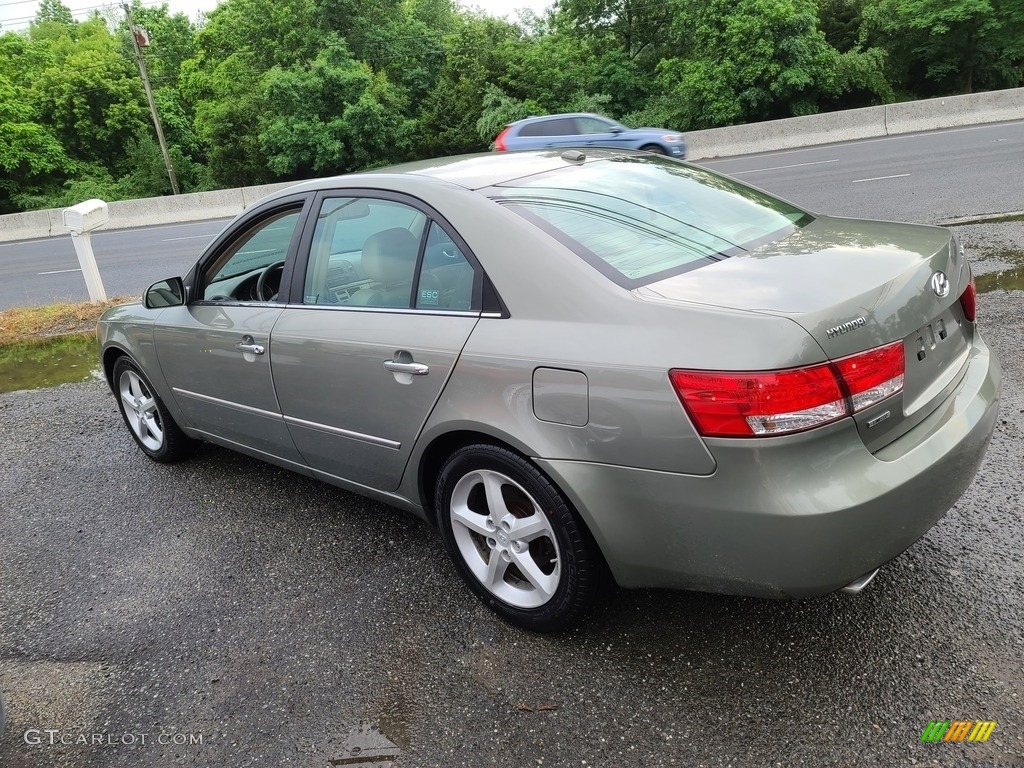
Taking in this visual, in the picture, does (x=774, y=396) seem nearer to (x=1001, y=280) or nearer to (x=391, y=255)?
(x=391, y=255)

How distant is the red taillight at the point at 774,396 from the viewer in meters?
1.94

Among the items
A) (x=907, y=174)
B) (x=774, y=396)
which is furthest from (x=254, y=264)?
(x=907, y=174)

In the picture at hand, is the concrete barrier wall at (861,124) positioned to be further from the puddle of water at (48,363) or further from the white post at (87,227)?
the puddle of water at (48,363)

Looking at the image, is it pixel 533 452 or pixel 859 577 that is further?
pixel 533 452

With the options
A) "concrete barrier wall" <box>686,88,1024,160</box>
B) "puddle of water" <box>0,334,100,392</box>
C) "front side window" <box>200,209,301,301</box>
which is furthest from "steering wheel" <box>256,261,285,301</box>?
"concrete barrier wall" <box>686,88,1024,160</box>

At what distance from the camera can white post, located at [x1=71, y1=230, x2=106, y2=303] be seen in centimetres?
884

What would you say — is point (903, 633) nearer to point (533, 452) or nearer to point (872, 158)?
point (533, 452)

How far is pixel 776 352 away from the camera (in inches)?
76.4

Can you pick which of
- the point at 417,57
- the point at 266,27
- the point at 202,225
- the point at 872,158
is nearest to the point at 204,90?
the point at 266,27

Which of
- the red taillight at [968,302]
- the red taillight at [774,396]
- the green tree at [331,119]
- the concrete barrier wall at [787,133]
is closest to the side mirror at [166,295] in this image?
the red taillight at [774,396]

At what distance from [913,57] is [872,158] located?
2101 cm

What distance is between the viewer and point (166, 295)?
154 inches

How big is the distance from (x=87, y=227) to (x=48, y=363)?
2240 millimetres

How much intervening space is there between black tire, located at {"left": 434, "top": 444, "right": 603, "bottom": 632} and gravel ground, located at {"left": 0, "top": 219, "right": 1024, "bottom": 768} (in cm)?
15
